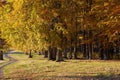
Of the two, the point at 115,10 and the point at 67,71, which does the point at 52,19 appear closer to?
the point at 67,71

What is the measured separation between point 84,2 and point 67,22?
4.65 metres

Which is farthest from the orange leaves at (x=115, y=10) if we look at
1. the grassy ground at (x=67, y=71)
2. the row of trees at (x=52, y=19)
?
the row of trees at (x=52, y=19)

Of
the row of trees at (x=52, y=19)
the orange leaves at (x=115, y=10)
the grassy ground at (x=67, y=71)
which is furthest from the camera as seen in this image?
the row of trees at (x=52, y=19)

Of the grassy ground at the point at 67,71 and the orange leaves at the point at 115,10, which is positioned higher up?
the orange leaves at the point at 115,10

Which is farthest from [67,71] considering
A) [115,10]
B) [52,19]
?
[52,19]

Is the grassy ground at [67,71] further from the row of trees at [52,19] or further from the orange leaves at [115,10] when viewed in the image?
the row of trees at [52,19]

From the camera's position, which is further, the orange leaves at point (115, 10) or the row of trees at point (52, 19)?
the row of trees at point (52, 19)

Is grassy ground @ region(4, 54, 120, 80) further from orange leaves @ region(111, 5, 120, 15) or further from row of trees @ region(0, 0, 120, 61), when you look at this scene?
row of trees @ region(0, 0, 120, 61)

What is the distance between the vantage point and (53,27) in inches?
1743

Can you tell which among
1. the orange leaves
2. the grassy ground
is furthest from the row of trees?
the orange leaves

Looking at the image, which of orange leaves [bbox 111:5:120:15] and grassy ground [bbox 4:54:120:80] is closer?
orange leaves [bbox 111:5:120:15]

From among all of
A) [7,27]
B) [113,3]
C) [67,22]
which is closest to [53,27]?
[67,22]

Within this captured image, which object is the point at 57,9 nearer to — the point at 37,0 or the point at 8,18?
the point at 37,0

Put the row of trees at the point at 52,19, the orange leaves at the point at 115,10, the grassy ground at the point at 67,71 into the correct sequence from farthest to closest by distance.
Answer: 1. the row of trees at the point at 52,19
2. the grassy ground at the point at 67,71
3. the orange leaves at the point at 115,10
